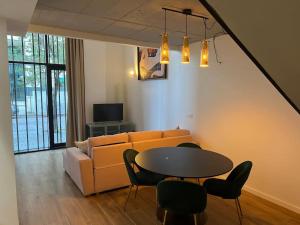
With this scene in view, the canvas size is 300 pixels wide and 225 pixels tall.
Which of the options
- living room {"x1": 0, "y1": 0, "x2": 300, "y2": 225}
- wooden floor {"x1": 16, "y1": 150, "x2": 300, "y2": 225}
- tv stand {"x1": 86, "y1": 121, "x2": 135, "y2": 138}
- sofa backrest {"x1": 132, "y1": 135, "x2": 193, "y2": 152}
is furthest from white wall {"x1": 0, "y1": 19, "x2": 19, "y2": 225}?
tv stand {"x1": 86, "y1": 121, "x2": 135, "y2": 138}

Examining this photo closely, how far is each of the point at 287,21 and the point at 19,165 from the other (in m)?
5.32

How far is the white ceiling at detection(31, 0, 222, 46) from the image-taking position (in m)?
2.67

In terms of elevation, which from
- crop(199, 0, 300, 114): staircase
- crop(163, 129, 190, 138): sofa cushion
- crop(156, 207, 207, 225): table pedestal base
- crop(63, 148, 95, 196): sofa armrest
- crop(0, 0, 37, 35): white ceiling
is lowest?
crop(156, 207, 207, 225): table pedestal base

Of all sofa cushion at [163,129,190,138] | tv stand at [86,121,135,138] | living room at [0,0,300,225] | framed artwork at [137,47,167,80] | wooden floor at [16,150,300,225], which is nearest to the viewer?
living room at [0,0,300,225]

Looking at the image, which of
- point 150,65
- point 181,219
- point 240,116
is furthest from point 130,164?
point 150,65

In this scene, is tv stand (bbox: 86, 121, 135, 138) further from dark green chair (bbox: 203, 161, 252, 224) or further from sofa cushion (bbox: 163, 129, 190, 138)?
dark green chair (bbox: 203, 161, 252, 224)

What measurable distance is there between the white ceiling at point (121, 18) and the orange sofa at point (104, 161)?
174 cm

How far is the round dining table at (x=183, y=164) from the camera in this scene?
7.48ft

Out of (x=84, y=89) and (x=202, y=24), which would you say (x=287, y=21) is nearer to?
(x=202, y=24)

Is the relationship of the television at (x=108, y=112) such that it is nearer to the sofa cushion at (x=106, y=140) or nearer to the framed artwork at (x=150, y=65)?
the framed artwork at (x=150, y=65)

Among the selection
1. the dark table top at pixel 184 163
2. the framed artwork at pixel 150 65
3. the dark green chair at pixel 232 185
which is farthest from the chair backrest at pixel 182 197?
the framed artwork at pixel 150 65

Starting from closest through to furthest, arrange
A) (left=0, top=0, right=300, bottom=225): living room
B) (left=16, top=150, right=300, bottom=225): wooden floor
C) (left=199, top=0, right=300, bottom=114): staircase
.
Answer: (left=199, top=0, right=300, bottom=114): staircase
(left=0, top=0, right=300, bottom=225): living room
(left=16, top=150, right=300, bottom=225): wooden floor

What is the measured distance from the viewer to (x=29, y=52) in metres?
5.76

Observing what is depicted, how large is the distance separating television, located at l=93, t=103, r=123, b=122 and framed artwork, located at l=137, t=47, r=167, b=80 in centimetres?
117
